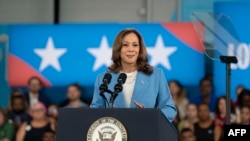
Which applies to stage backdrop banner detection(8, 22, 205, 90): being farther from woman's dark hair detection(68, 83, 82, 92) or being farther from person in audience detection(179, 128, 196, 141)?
person in audience detection(179, 128, 196, 141)

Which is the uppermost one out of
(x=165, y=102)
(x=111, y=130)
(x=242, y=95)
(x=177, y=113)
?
(x=242, y=95)

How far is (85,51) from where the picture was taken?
11.6 metres

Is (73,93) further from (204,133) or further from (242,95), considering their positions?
(242,95)

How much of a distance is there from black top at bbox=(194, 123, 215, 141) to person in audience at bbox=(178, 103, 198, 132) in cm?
24

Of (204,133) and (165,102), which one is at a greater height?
(204,133)

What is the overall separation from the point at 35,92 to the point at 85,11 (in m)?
2.00

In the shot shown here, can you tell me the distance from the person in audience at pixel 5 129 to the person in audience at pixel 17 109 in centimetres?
23

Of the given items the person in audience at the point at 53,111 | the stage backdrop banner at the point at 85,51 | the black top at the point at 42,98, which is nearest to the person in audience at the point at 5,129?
the person in audience at the point at 53,111

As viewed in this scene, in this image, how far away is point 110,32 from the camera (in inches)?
453

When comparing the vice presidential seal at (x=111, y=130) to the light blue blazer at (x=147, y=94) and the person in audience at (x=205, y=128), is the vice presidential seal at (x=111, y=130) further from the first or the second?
the person in audience at (x=205, y=128)

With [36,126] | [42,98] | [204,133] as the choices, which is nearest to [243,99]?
[204,133]

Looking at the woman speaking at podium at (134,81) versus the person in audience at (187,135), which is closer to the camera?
the woman speaking at podium at (134,81)

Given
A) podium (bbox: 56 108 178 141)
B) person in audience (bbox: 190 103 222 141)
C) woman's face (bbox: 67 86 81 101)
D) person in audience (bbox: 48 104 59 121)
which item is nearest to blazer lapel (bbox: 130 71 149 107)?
podium (bbox: 56 108 178 141)

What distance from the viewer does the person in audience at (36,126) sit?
9742mm
